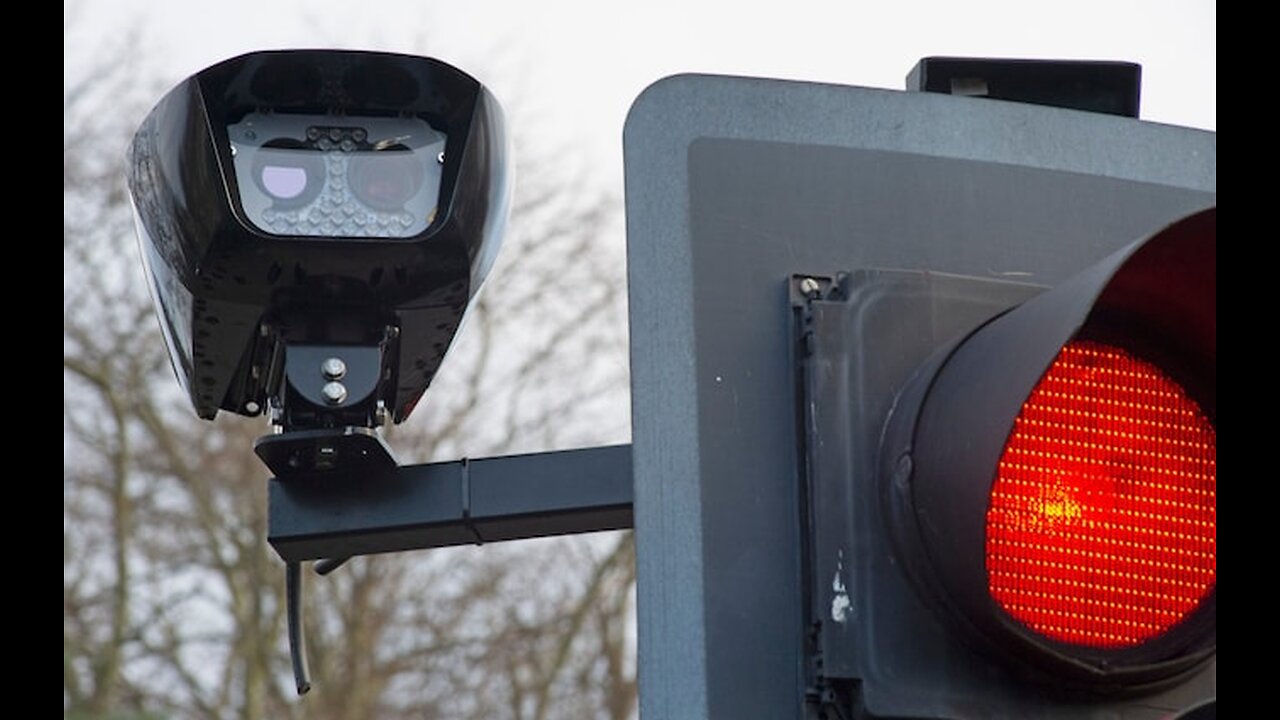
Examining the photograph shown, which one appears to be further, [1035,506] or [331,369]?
[331,369]

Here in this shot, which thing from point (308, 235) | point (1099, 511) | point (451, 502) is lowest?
point (1099, 511)

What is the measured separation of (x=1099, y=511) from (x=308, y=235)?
38.3 inches

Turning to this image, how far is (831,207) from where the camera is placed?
2504mm

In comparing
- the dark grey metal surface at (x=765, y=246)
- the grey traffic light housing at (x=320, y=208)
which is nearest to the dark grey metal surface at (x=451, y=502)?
the grey traffic light housing at (x=320, y=208)

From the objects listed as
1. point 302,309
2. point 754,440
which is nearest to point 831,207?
point 754,440

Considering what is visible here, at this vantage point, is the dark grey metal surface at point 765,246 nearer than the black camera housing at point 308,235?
Yes

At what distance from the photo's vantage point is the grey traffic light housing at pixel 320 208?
9.43ft

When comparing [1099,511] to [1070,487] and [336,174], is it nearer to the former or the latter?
[1070,487]

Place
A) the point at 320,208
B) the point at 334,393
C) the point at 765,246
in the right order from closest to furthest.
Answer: the point at 765,246
the point at 320,208
the point at 334,393

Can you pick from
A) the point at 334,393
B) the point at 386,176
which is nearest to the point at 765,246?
the point at 386,176

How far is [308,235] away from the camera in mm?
2869

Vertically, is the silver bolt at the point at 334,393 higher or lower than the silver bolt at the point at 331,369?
lower

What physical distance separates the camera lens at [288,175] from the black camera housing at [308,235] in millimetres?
31

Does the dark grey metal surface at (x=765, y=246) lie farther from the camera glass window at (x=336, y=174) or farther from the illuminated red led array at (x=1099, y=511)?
the camera glass window at (x=336, y=174)
